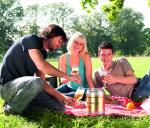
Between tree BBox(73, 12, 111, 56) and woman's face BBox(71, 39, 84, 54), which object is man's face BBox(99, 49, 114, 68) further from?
tree BBox(73, 12, 111, 56)

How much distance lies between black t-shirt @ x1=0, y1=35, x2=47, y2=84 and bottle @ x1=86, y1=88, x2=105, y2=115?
1034 millimetres

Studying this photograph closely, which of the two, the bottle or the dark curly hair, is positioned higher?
the dark curly hair

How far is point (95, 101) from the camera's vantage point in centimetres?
635

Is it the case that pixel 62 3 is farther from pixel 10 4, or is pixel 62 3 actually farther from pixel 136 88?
pixel 136 88

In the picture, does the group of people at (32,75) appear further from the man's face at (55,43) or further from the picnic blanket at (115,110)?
the picnic blanket at (115,110)

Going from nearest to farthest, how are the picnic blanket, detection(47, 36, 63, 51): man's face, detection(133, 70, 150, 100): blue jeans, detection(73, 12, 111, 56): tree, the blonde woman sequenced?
detection(47, 36, 63, 51): man's face
the picnic blanket
detection(133, 70, 150, 100): blue jeans
the blonde woman
detection(73, 12, 111, 56): tree

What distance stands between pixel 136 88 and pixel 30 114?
2806 millimetres

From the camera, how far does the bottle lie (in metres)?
6.29

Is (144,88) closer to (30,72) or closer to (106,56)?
(106,56)

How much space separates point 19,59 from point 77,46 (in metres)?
2.18

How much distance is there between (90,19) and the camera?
308 ft

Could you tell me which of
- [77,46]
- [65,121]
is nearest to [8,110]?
[65,121]

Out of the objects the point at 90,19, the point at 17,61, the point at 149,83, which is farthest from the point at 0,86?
the point at 90,19

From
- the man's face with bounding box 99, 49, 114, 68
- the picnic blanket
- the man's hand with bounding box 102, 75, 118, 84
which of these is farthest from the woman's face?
the picnic blanket
